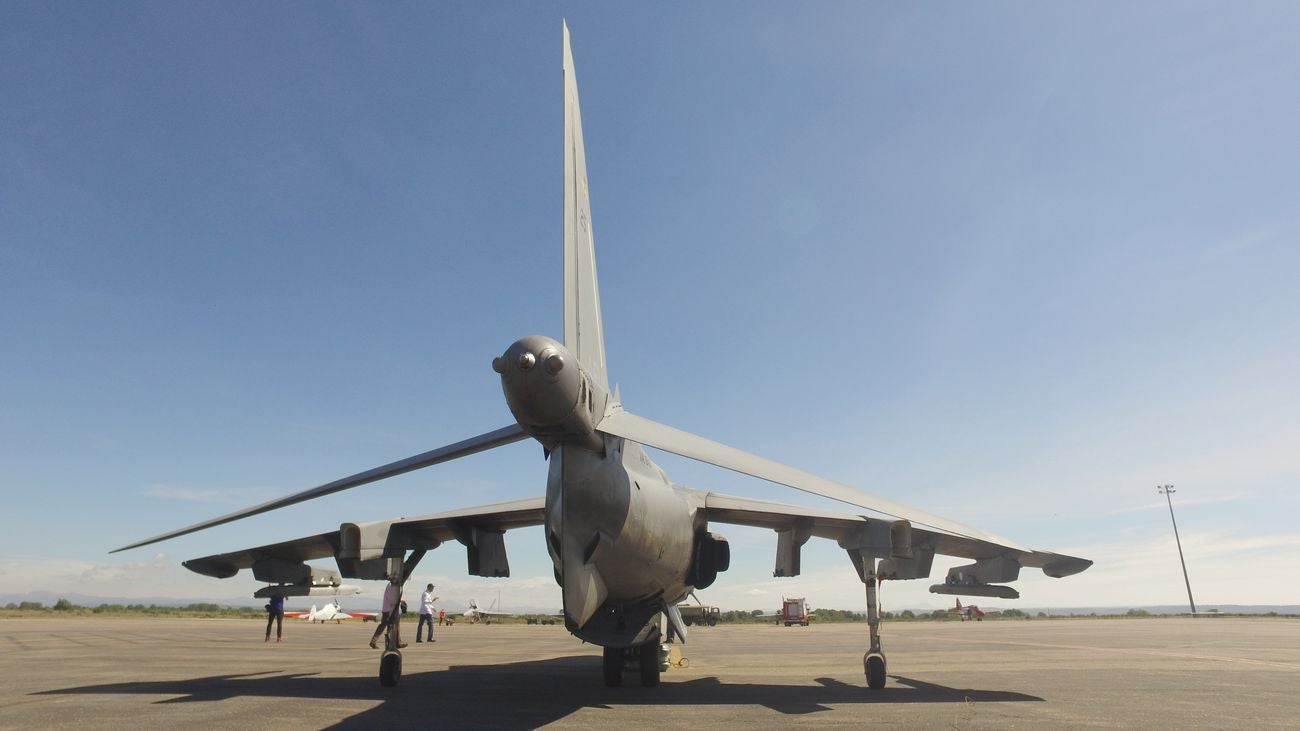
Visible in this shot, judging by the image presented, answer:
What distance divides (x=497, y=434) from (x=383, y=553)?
6242 millimetres

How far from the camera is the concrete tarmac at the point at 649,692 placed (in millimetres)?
7660

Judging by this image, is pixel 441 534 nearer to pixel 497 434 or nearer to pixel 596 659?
A: pixel 497 434

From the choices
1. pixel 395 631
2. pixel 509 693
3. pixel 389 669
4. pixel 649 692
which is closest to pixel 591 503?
pixel 509 693

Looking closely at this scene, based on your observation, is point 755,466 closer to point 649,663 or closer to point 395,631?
point 649,663

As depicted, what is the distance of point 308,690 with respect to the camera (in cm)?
1028

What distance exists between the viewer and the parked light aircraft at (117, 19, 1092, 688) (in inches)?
258

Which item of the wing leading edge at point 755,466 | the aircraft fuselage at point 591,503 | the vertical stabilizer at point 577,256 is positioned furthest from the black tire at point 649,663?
the wing leading edge at point 755,466

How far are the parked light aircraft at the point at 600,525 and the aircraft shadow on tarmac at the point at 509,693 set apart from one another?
719 millimetres

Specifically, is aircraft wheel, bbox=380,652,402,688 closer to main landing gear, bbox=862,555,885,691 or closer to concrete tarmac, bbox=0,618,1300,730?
concrete tarmac, bbox=0,618,1300,730

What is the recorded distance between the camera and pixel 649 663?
11.3 m

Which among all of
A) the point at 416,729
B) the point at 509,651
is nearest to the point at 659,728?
the point at 416,729

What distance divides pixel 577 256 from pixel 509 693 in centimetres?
670

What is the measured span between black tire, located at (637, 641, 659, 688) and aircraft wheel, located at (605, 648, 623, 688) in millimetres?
375

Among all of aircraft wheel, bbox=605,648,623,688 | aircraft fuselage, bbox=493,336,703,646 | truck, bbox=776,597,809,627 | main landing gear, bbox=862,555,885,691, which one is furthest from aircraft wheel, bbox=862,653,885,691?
truck, bbox=776,597,809,627
